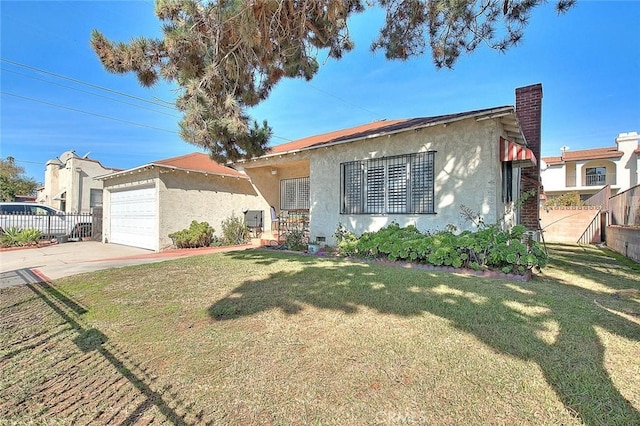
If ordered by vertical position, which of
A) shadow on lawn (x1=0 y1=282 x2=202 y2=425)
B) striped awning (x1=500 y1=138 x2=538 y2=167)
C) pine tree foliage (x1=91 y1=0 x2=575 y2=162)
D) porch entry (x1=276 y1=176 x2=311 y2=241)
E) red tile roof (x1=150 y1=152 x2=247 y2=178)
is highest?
pine tree foliage (x1=91 y1=0 x2=575 y2=162)

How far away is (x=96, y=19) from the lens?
10164mm

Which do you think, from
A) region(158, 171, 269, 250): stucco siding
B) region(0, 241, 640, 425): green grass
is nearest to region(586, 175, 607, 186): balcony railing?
region(0, 241, 640, 425): green grass

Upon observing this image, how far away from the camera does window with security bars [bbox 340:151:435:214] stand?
858 cm

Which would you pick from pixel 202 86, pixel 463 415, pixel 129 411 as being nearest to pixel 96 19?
pixel 202 86

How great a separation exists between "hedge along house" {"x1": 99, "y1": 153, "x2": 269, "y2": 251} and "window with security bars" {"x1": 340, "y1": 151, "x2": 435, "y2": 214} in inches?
225

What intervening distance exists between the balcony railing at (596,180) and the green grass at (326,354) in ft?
118

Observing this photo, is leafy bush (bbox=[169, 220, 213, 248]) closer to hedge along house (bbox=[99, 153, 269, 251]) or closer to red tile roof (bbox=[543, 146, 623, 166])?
hedge along house (bbox=[99, 153, 269, 251])

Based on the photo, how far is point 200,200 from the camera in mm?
13391

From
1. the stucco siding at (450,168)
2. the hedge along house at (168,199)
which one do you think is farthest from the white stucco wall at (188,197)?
the stucco siding at (450,168)

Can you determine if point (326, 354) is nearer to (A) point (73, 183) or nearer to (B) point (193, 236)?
(B) point (193, 236)

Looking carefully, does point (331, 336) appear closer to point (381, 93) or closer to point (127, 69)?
point (127, 69)

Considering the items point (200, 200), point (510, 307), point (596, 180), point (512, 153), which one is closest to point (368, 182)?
point (512, 153)

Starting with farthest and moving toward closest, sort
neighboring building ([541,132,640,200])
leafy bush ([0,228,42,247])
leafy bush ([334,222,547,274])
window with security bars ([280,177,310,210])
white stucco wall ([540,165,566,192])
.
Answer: white stucco wall ([540,165,566,192]) < neighboring building ([541,132,640,200]) < window with security bars ([280,177,310,210]) < leafy bush ([0,228,42,247]) < leafy bush ([334,222,547,274])

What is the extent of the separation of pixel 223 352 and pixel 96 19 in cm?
1244
